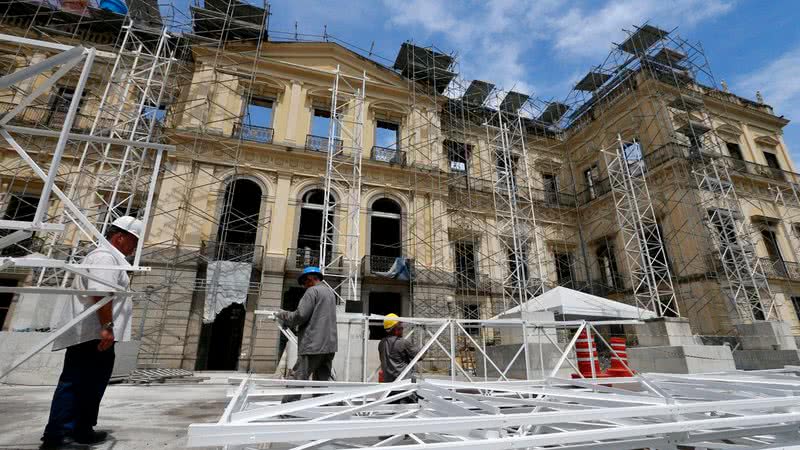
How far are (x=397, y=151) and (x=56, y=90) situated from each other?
12.4 m

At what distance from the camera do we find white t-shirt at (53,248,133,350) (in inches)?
106

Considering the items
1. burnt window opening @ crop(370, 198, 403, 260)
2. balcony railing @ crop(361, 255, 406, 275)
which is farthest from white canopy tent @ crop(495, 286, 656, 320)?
burnt window opening @ crop(370, 198, 403, 260)

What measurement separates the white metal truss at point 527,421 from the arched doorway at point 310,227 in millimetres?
11020

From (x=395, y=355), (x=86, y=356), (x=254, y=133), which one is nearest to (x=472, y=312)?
(x=254, y=133)

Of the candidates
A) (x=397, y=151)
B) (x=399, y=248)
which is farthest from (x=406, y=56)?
(x=399, y=248)

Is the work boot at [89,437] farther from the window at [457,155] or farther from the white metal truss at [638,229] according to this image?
the window at [457,155]

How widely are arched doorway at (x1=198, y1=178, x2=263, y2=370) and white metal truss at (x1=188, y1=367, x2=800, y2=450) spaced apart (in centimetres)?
1003

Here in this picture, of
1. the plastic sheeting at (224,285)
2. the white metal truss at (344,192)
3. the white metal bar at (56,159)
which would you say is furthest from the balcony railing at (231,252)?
the white metal bar at (56,159)

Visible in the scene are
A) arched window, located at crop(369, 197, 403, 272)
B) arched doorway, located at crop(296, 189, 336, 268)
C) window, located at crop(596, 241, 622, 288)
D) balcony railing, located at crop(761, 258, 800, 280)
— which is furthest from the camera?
window, located at crop(596, 241, 622, 288)

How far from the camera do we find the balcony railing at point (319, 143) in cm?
1534

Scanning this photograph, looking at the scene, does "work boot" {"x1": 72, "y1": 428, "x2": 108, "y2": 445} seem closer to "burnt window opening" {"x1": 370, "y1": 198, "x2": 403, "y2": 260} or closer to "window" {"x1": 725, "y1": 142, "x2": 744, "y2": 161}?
"burnt window opening" {"x1": 370, "y1": 198, "x2": 403, "y2": 260}

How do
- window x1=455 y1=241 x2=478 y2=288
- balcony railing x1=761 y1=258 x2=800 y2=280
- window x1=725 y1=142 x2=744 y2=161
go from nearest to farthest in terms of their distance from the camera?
1. balcony railing x1=761 y1=258 x2=800 y2=280
2. window x1=455 y1=241 x2=478 y2=288
3. window x1=725 y1=142 x2=744 y2=161

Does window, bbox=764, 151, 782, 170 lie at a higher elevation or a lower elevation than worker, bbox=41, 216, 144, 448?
higher

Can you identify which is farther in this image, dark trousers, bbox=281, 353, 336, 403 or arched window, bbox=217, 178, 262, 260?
arched window, bbox=217, 178, 262, 260
